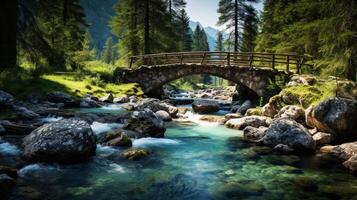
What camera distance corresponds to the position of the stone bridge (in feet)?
78.9

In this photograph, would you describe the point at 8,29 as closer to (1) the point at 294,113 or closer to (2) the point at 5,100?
(2) the point at 5,100

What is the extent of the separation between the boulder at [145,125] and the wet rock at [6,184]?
6.28 metres

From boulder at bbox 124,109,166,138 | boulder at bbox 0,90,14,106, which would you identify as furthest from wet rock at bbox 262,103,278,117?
boulder at bbox 0,90,14,106

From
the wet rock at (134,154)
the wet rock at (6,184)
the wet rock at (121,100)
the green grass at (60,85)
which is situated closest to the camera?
the wet rock at (6,184)

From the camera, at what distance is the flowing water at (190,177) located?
26.2ft

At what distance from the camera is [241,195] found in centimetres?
804

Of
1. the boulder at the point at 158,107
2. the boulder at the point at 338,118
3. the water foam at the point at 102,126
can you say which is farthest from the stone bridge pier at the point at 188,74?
the water foam at the point at 102,126

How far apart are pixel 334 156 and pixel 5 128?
36.8ft

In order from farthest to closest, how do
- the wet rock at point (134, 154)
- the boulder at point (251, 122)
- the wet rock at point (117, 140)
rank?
the boulder at point (251, 122) → the wet rock at point (117, 140) → the wet rock at point (134, 154)

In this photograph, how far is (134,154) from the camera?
10.8m

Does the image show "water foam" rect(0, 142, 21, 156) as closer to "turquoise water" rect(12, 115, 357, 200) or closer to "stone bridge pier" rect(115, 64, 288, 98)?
"turquoise water" rect(12, 115, 357, 200)

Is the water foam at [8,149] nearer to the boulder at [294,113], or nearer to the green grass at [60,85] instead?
the green grass at [60,85]

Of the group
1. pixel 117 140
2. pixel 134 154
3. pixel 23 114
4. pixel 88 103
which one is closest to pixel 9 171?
pixel 134 154

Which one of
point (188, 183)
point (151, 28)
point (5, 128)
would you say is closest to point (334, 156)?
point (188, 183)
